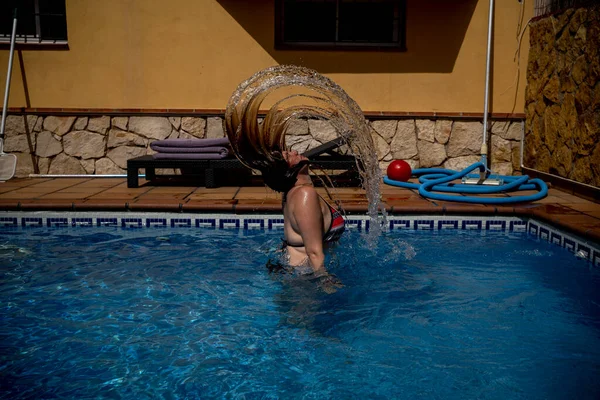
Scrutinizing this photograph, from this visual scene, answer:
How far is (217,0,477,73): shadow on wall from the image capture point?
8.97m

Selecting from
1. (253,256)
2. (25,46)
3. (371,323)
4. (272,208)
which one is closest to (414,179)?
(272,208)

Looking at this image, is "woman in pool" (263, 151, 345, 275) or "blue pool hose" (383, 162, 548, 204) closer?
"woman in pool" (263, 151, 345, 275)

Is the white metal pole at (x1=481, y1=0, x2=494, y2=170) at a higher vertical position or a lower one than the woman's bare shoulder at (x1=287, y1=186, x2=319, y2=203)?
higher

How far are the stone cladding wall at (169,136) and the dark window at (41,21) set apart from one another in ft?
4.17

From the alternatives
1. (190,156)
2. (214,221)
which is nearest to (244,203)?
(214,221)

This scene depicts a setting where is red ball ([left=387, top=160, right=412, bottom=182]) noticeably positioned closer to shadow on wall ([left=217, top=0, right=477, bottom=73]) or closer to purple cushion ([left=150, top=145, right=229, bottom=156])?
shadow on wall ([left=217, top=0, right=477, bottom=73])

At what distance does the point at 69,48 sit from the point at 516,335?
7.85 meters

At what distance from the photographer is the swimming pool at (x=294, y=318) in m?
3.32

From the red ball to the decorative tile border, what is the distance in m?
1.75

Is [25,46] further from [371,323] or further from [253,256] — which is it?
[371,323]

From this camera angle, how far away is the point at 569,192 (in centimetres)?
768

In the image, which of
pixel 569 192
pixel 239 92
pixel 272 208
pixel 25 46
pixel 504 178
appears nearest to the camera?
pixel 239 92

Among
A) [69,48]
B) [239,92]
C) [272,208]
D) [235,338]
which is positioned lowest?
[235,338]

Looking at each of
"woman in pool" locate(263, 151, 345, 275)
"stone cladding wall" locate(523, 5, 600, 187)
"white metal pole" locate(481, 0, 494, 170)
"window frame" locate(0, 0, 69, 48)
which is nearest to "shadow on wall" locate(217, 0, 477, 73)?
"white metal pole" locate(481, 0, 494, 170)
